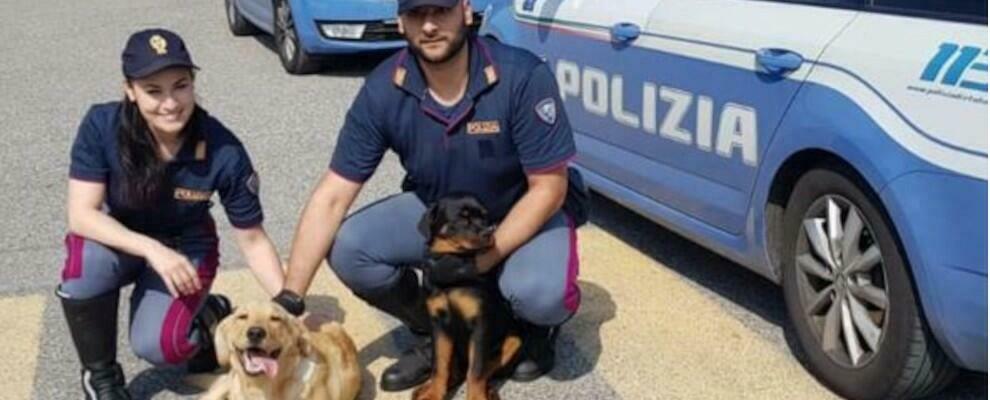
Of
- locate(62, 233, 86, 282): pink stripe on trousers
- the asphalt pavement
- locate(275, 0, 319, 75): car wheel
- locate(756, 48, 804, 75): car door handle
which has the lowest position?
locate(275, 0, 319, 75): car wheel

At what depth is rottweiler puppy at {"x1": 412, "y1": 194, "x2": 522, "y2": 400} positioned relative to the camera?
141 inches

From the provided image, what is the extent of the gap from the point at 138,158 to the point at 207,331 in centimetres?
61

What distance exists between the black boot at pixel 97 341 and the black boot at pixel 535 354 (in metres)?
1.17

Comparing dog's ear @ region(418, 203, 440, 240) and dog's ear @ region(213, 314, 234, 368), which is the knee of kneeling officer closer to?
dog's ear @ region(418, 203, 440, 240)

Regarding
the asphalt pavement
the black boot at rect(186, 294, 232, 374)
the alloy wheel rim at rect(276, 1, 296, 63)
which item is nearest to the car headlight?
the alloy wheel rim at rect(276, 1, 296, 63)

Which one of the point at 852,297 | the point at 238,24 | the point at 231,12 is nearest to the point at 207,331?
the point at 852,297

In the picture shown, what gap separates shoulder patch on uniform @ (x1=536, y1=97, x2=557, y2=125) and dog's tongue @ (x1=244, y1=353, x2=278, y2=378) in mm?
1025

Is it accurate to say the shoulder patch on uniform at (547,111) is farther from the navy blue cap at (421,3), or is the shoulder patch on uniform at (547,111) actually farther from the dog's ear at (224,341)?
the dog's ear at (224,341)

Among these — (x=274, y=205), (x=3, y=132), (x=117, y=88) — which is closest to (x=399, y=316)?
(x=274, y=205)

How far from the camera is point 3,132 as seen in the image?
28.2 ft

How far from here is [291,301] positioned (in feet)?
11.5

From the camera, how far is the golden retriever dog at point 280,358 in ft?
10.7

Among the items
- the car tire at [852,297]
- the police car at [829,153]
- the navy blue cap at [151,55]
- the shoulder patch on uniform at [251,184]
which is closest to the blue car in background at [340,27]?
the police car at [829,153]

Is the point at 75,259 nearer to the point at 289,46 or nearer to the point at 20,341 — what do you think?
the point at 20,341
